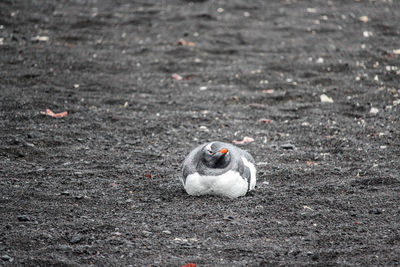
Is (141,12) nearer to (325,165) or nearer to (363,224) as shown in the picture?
(325,165)

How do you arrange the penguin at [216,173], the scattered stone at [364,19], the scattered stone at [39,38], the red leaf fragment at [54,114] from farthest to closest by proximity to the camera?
the scattered stone at [364,19], the scattered stone at [39,38], the red leaf fragment at [54,114], the penguin at [216,173]

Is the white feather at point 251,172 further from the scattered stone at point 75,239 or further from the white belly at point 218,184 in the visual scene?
the scattered stone at point 75,239

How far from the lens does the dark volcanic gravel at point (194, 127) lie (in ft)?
12.5

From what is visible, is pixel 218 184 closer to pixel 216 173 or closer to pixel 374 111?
pixel 216 173

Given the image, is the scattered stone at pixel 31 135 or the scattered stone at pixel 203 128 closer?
the scattered stone at pixel 31 135

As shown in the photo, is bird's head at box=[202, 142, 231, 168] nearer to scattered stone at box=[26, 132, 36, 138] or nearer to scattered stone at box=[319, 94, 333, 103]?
scattered stone at box=[26, 132, 36, 138]

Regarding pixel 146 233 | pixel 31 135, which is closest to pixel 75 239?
Result: pixel 146 233

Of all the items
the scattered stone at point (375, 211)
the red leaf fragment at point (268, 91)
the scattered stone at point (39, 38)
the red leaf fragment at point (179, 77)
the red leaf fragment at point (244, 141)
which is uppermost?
the scattered stone at point (39, 38)

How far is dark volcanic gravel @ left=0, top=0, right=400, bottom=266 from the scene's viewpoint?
3807 millimetres

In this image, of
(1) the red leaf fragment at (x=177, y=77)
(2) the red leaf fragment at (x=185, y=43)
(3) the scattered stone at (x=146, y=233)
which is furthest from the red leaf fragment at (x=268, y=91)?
(3) the scattered stone at (x=146, y=233)

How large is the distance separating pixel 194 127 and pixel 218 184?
6.56 ft

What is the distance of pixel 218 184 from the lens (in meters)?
4.34

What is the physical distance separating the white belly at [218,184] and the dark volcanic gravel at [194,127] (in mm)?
93

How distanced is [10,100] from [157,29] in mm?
3611
